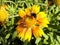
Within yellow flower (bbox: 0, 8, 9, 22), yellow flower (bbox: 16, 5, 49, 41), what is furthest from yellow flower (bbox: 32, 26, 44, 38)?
yellow flower (bbox: 0, 8, 9, 22)

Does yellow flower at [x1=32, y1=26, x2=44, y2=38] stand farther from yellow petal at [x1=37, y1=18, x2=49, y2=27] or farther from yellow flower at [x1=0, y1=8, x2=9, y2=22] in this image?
yellow flower at [x1=0, y1=8, x2=9, y2=22]

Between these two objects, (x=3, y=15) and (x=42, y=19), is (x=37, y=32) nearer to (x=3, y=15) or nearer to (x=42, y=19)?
(x=42, y=19)

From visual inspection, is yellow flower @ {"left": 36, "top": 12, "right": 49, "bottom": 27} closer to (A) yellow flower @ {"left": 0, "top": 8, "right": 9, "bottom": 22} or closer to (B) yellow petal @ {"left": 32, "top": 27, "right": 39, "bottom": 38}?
(B) yellow petal @ {"left": 32, "top": 27, "right": 39, "bottom": 38}

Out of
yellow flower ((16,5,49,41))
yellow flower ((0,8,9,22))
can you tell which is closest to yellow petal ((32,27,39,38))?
yellow flower ((16,5,49,41))

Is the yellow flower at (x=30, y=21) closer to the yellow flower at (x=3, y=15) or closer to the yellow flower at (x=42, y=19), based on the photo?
the yellow flower at (x=42, y=19)

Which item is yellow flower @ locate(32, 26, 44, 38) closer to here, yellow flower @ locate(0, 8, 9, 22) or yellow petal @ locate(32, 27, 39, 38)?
yellow petal @ locate(32, 27, 39, 38)

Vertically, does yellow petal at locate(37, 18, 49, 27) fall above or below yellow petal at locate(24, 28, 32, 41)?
above

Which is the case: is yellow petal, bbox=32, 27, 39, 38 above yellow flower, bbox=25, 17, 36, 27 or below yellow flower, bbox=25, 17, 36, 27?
below

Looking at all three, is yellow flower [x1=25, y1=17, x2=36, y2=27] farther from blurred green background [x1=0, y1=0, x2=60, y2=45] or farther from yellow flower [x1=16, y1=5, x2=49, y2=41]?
blurred green background [x1=0, y1=0, x2=60, y2=45]

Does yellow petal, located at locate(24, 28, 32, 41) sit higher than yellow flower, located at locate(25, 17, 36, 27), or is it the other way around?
yellow flower, located at locate(25, 17, 36, 27)

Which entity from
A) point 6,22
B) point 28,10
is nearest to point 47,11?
point 28,10
